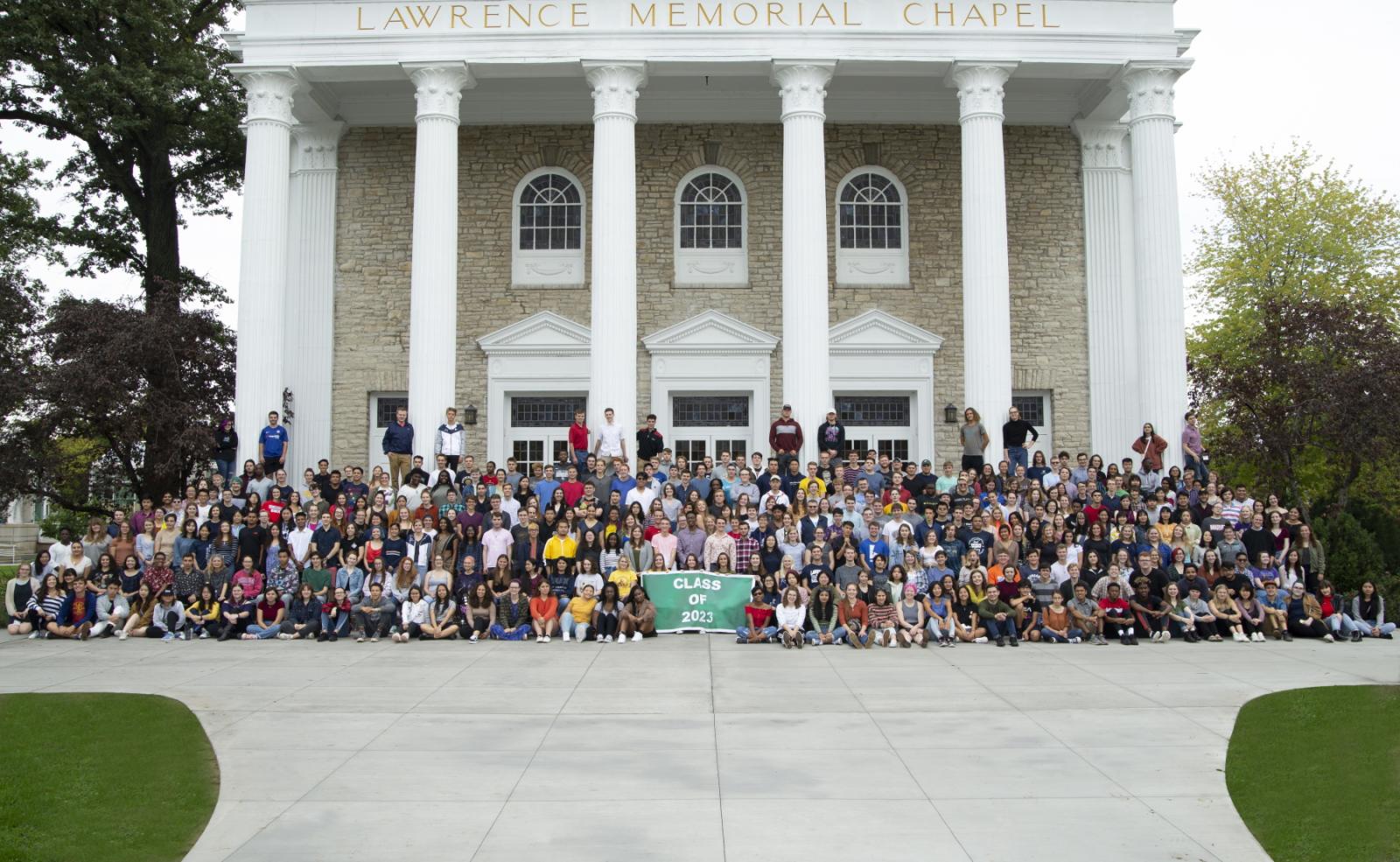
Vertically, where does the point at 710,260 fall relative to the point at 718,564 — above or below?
above

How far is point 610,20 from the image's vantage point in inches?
851

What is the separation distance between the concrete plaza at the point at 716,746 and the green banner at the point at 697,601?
55.0 inches

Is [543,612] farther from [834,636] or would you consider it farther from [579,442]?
[579,442]

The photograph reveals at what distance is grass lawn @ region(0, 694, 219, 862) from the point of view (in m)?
6.82

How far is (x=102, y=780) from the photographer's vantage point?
805 cm

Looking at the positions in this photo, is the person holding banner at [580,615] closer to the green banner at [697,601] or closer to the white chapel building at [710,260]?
the green banner at [697,601]

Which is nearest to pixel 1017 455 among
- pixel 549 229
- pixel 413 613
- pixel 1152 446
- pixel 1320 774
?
pixel 1152 446

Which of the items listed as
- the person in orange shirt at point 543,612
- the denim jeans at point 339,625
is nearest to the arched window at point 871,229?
the person in orange shirt at point 543,612

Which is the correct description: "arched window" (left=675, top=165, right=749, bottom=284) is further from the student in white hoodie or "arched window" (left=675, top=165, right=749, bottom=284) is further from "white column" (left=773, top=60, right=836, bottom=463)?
the student in white hoodie

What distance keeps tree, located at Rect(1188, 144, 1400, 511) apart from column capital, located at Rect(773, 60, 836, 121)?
40.2ft

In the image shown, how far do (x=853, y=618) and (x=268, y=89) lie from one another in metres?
14.8

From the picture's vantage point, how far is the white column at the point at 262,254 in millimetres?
21078

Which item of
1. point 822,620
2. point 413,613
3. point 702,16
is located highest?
point 702,16

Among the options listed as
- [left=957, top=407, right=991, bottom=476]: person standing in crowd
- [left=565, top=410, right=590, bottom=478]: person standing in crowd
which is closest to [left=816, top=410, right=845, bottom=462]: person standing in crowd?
[left=957, top=407, right=991, bottom=476]: person standing in crowd
